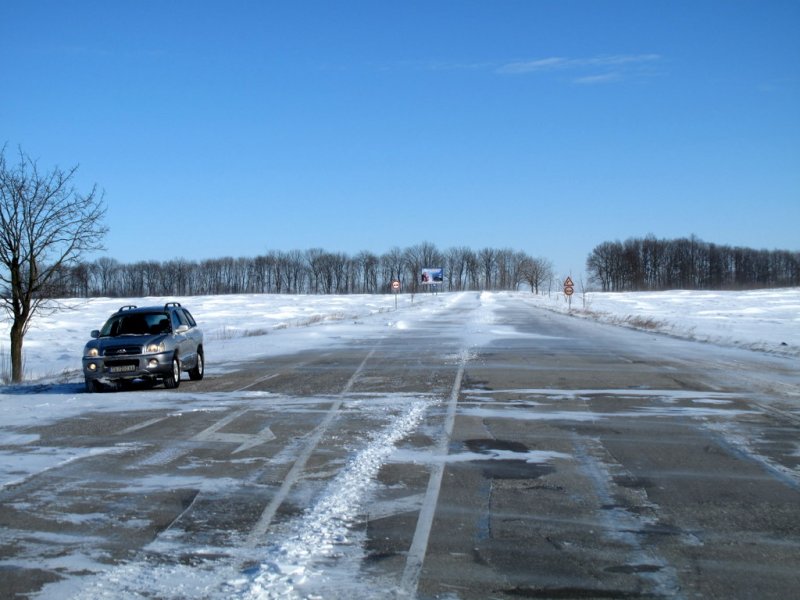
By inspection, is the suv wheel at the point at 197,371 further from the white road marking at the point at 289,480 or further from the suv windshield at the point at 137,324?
the white road marking at the point at 289,480

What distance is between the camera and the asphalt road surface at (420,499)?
479cm

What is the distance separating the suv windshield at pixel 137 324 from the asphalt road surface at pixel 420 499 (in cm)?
346

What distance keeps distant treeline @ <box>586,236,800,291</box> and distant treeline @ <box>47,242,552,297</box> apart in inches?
533

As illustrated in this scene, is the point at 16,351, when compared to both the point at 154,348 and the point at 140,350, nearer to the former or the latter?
the point at 140,350

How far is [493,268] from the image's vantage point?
18962 cm

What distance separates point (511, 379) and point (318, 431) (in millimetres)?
6795

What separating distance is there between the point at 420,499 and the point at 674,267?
174 metres

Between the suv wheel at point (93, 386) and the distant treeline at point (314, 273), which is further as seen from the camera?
the distant treeline at point (314, 273)

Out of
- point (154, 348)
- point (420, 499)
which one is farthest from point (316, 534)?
point (154, 348)

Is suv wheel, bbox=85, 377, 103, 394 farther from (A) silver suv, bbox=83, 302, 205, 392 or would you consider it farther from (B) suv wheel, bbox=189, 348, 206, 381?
(B) suv wheel, bbox=189, 348, 206, 381

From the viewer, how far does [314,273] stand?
588ft

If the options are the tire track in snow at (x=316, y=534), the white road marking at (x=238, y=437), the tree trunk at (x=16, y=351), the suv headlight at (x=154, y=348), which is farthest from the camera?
the tree trunk at (x=16, y=351)

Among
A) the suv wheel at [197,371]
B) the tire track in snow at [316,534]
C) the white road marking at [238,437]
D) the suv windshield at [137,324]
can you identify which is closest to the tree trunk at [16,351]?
the suv windshield at [137,324]

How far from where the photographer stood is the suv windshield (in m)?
16.3
